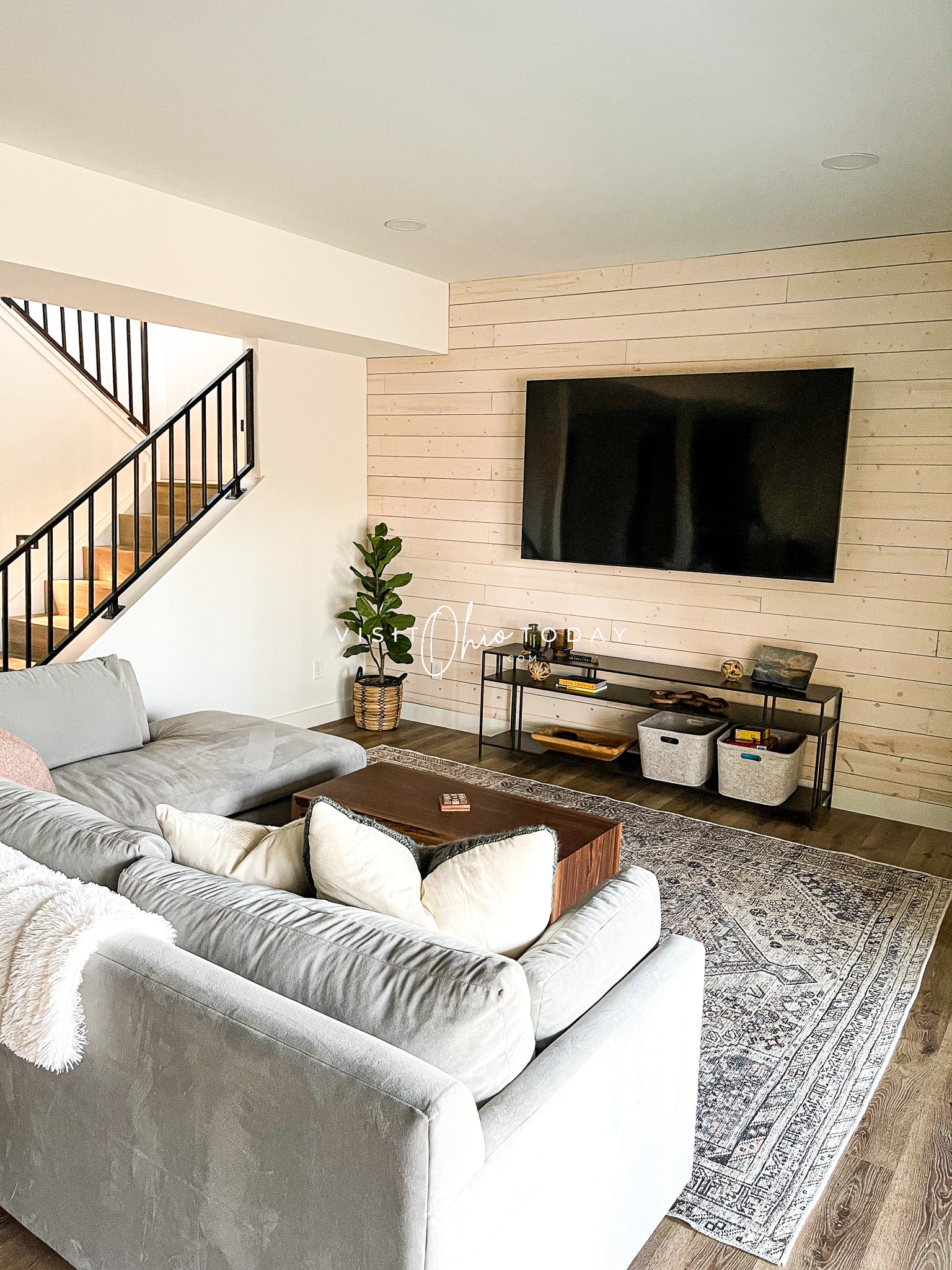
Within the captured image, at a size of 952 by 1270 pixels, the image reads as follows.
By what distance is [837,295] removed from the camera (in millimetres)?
4371

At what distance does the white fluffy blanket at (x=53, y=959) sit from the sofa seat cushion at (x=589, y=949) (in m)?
0.62

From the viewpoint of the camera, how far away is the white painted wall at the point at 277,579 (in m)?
5.07

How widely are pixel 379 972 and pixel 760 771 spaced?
3324 millimetres

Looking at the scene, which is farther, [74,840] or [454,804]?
[454,804]

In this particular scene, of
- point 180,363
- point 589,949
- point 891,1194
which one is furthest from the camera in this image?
point 180,363

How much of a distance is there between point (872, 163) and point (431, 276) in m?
2.71

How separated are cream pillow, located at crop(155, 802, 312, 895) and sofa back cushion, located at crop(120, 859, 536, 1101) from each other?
0.66 ft

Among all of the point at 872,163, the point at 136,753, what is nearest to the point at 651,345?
the point at 872,163

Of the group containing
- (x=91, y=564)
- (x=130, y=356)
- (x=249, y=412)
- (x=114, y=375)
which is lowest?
(x=91, y=564)

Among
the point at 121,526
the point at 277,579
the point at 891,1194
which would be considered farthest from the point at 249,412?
the point at 891,1194

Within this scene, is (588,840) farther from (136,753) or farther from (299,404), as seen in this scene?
(299,404)

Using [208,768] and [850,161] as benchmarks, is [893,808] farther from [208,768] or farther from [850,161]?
[208,768]

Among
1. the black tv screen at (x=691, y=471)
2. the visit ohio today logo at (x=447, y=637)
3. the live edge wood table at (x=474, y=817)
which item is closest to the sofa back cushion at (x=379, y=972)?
the live edge wood table at (x=474, y=817)

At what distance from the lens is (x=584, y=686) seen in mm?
4988
